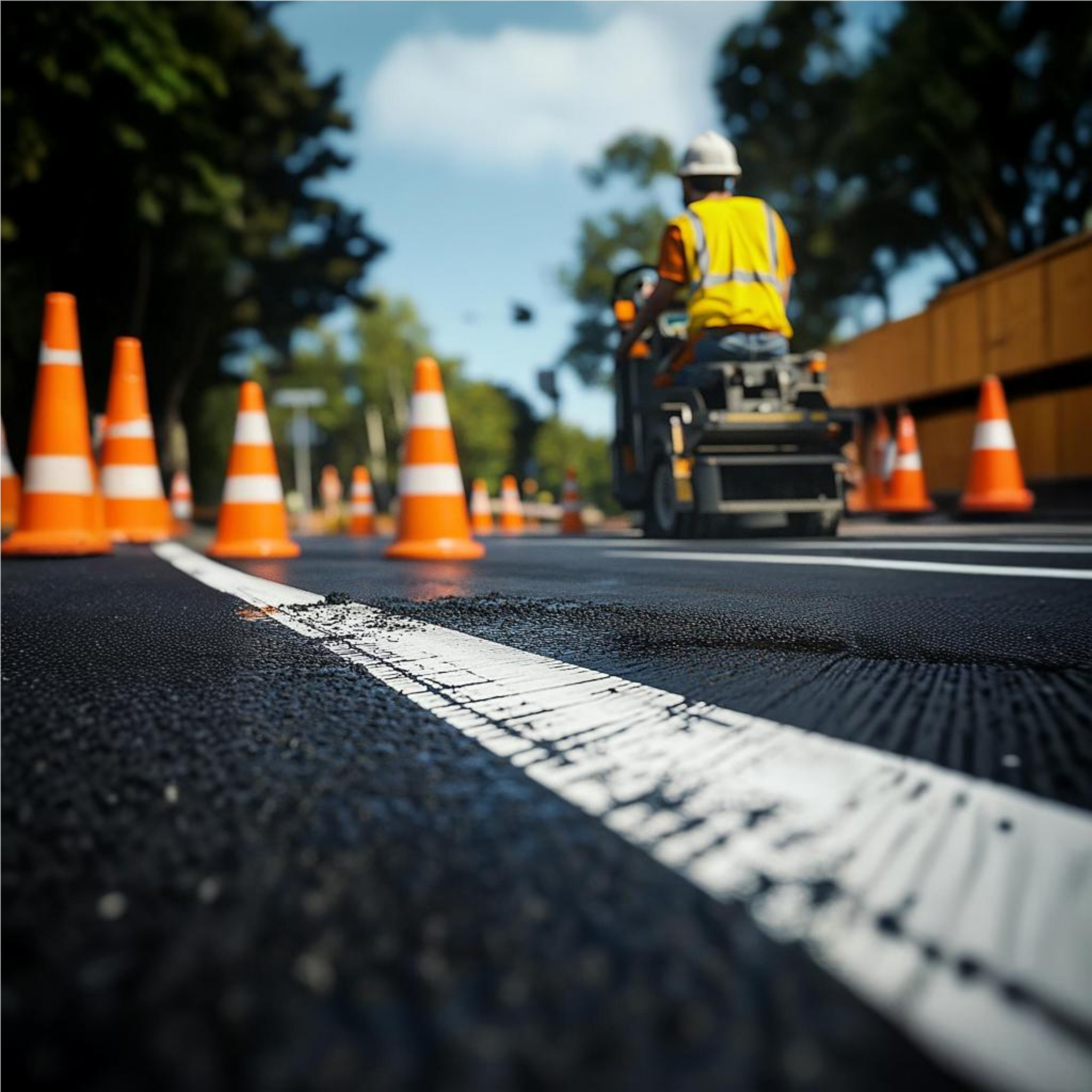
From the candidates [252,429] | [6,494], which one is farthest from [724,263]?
[6,494]

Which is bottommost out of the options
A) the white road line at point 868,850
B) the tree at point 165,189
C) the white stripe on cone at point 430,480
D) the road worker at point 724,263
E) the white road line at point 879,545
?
the white road line at point 879,545

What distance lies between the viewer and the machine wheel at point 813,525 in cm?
802

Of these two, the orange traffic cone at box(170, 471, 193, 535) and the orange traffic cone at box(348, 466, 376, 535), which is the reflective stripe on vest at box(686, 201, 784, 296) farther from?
the orange traffic cone at box(170, 471, 193, 535)

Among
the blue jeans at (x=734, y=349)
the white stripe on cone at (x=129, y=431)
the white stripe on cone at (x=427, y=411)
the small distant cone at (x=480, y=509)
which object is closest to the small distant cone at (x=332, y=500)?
the small distant cone at (x=480, y=509)

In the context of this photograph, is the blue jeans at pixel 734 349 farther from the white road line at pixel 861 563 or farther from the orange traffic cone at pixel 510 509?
the orange traffic cone at pixel 510 509

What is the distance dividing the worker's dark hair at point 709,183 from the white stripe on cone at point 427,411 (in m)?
2.81

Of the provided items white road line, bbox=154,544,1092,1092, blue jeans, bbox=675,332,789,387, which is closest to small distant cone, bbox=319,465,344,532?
blue jeans, bbox=675,332,789,387

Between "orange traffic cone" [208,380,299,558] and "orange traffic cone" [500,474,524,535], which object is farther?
"orange traffic cone" [500,474,524,535]

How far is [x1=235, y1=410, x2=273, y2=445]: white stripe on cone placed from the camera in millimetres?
6645

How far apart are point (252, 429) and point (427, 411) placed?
139cm

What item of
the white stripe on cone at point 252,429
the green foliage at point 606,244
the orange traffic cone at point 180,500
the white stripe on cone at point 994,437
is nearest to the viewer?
the white stripe on cone at point 252,429

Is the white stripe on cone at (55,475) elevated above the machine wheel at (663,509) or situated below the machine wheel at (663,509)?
above

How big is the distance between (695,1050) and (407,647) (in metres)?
1.75

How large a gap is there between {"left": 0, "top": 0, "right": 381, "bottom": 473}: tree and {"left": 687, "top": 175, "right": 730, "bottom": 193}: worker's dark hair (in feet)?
34.8
